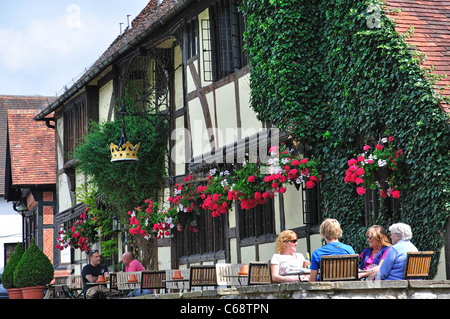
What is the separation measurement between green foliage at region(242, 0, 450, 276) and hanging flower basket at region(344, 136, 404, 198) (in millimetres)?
143

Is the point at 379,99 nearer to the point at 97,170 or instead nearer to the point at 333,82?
the point at 333,82

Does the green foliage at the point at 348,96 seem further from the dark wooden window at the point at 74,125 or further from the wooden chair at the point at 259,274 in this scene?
the dark wooden window at the point at 74,125

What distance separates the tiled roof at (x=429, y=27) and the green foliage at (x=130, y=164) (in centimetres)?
751

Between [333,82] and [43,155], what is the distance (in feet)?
70.5

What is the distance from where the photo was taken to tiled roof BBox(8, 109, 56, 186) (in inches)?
1225

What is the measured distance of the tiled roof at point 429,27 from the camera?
1093 centimetres

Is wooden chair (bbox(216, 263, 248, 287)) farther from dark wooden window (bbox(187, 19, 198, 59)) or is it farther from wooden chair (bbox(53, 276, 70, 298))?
wooden chair (bbox(53, 276, 70, 298))

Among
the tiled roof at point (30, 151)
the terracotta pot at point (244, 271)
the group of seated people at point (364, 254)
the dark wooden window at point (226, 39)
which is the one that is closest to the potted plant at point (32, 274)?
the tiled roof at point (30, 151)

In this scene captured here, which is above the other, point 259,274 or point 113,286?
point 259,274

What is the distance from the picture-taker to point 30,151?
105 feet

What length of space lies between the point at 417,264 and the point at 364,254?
5.56ft

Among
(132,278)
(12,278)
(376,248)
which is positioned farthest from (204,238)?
(12,278)

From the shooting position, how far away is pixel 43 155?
32.0 meters

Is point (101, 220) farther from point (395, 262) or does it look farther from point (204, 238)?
point (395, 262)
